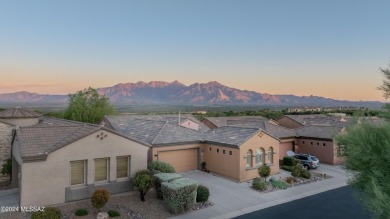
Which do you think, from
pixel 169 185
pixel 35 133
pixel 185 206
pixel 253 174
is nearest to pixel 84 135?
pixel 35 133

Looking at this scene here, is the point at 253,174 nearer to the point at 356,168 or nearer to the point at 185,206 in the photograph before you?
the point at 185,206

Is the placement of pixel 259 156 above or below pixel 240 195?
above

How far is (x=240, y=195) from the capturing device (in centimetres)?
2267

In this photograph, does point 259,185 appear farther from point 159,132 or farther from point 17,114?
point 17,114

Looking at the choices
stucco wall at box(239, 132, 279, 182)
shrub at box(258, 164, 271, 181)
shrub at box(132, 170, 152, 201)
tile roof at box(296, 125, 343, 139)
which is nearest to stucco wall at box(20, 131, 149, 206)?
shrub at box(132, 170, 152, 201)

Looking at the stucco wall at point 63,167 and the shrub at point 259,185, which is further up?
the stucco wall at point 63,167

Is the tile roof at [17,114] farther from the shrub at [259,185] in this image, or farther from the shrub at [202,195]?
the shrub at [259,185]

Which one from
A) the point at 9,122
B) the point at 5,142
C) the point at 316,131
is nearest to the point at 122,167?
the point at 5,142

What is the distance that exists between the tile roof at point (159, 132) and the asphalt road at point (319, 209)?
12230mm

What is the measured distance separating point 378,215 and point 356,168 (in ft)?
13.7

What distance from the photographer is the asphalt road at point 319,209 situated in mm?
18702

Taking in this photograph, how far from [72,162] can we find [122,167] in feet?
12.3

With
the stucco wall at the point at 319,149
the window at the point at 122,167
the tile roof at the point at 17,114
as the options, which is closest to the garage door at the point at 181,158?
the window at the point at 122,167

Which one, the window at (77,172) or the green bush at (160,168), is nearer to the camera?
the window at (77,172)
